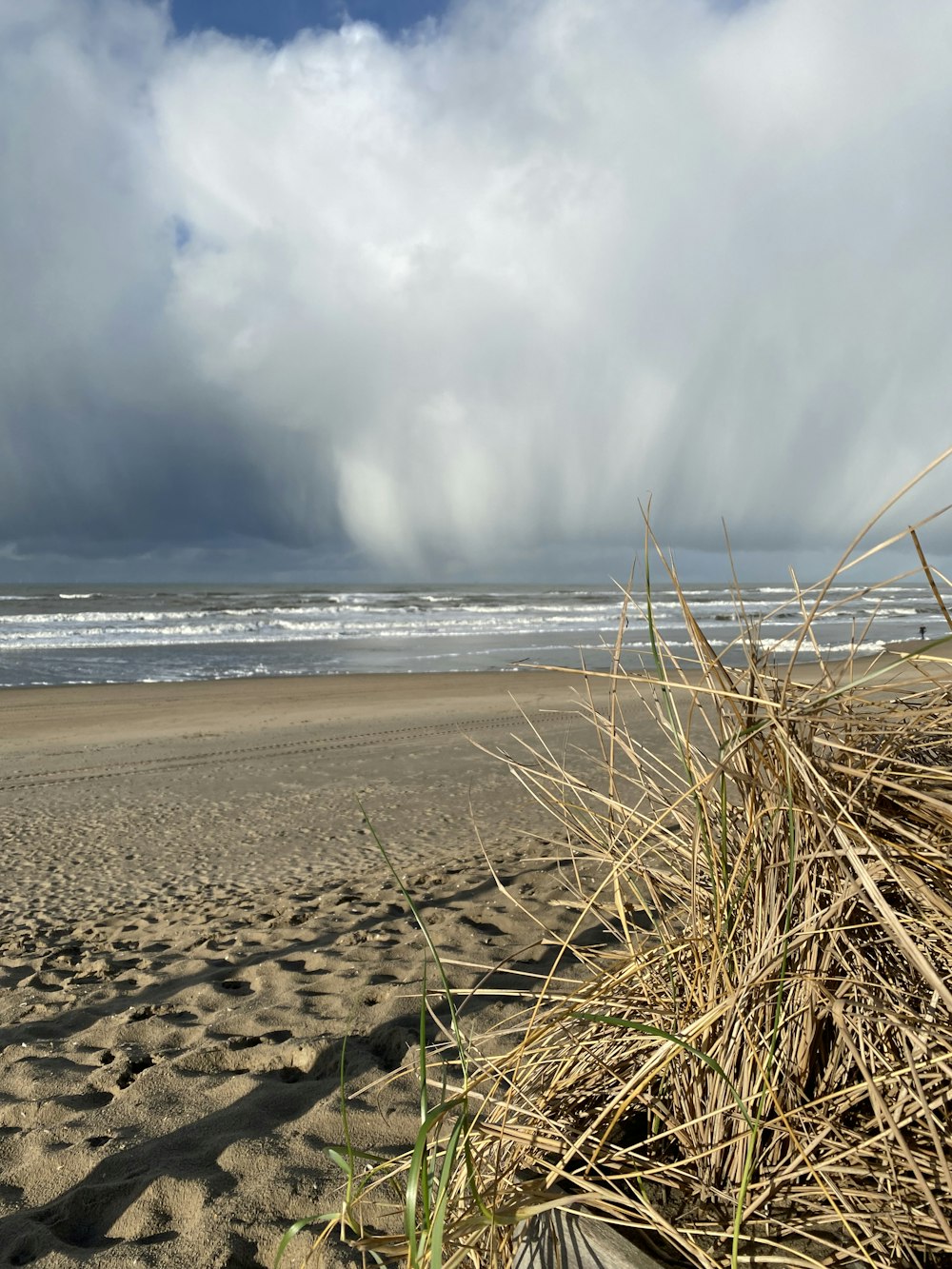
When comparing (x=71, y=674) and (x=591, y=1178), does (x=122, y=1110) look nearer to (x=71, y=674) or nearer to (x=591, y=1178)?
(x=591, y=1178)

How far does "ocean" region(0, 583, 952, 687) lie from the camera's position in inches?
821

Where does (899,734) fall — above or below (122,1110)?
above

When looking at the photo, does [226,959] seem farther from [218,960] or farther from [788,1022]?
[788,1022]

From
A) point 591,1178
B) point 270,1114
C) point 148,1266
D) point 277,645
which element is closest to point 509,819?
point 270,1114

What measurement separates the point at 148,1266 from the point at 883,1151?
76.6 inches

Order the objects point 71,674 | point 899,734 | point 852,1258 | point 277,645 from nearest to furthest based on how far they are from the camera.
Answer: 1. point 852,1258
2. point 899,734
3. point 71,674
4. point 277,645

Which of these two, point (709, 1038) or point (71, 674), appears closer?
point (709, 1038)

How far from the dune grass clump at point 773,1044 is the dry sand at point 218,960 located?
41cm

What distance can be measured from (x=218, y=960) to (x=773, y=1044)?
401 centimetres

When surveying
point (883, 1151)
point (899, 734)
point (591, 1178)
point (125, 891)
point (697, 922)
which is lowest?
point (125, 891)

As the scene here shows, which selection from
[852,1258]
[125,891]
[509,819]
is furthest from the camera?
[509,819]

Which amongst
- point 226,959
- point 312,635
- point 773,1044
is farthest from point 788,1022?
point 312,635

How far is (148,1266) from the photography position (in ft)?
7.26

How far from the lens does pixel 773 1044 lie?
127 centimetres
